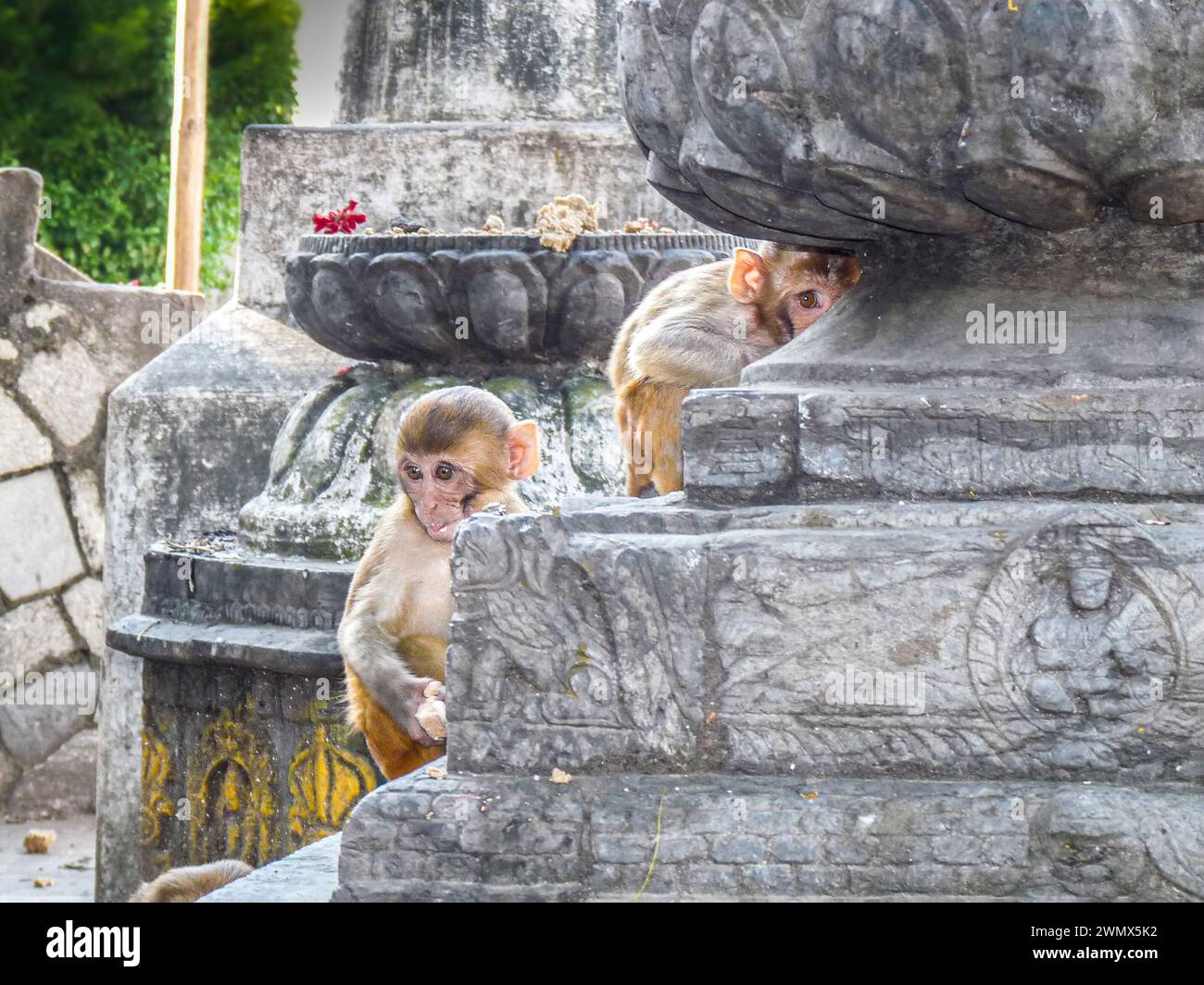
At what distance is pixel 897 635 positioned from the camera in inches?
86.7

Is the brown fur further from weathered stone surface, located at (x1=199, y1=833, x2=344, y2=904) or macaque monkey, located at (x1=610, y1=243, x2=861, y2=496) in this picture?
macaque monkey, located at (x1=610, y1=243, x2=861, y2=496)

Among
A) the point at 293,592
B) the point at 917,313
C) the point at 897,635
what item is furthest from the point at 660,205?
the point at 897,635

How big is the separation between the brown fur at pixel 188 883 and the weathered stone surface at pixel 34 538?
12.8ft

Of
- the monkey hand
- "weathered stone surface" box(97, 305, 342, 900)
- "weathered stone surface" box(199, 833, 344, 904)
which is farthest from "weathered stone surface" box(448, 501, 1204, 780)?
"weathered stone surface" box(97, 305, 342, 900)

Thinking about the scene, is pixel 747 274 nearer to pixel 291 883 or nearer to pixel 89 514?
pixel 291 883

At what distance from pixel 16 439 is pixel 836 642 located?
5.50 m

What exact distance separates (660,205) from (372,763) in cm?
191

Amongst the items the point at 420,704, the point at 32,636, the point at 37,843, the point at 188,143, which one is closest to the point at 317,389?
the point at 420,704

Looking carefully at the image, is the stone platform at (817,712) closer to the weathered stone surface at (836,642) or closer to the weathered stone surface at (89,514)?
the weathered stone surface at (836,642)

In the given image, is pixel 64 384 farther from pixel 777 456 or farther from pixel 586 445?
pixel 777 456

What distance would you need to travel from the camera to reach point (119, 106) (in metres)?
14.6

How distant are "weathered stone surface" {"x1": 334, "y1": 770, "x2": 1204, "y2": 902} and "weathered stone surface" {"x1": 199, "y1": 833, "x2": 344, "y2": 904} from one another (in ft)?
0.33

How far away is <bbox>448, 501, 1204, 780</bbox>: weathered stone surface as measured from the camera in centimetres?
217

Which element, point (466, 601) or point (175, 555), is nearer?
point (466, 601)
